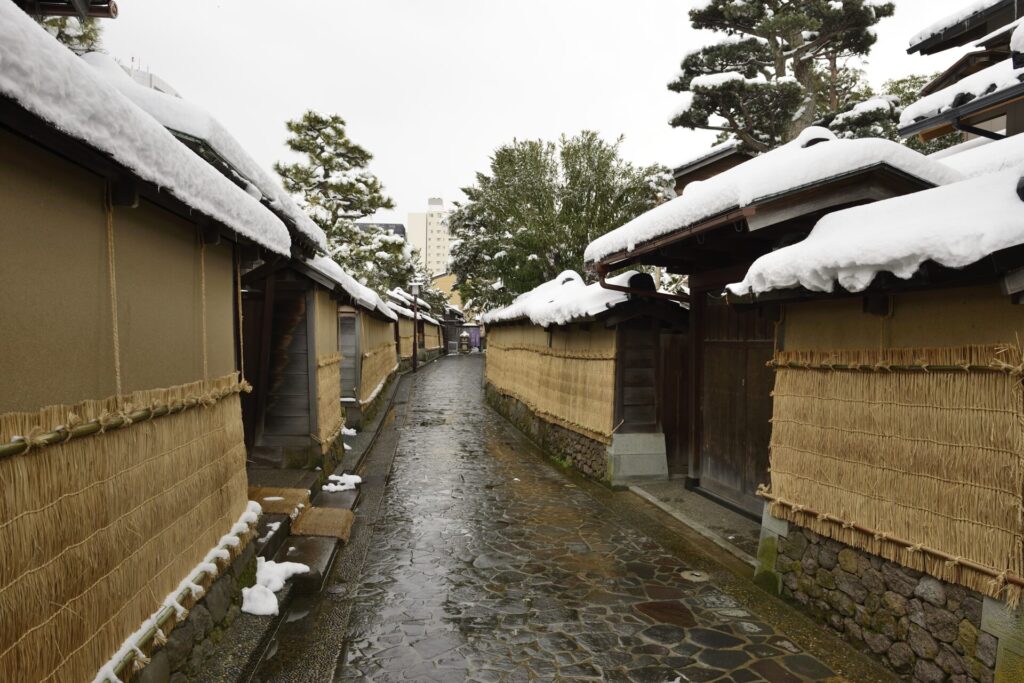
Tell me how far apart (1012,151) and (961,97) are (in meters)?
3.65

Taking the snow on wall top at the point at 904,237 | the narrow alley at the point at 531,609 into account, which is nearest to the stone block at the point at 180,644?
the narrow alley at the point at 531,609

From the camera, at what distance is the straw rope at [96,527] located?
2.75 metres

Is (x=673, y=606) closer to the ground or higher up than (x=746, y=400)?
closer to the ground

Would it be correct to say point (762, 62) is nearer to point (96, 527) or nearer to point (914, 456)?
point (914, 456)

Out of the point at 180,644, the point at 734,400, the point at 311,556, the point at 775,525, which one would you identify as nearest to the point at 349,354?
the point at 311,556

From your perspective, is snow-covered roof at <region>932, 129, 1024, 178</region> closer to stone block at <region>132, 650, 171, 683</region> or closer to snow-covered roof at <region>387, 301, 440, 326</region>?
stone block at <region>132, 650, 171, 683</region>

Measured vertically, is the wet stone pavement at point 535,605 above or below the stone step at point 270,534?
below

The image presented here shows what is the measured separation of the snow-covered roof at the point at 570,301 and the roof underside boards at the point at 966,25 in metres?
6.74

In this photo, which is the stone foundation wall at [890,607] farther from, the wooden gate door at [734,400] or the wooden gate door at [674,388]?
the wooden gate door at [674,388]

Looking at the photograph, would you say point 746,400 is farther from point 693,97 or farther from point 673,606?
point 693,97

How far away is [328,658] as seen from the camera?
17.7 feet

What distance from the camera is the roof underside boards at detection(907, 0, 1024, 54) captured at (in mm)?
9586

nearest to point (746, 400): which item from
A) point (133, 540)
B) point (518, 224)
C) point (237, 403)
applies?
point (237, 403)

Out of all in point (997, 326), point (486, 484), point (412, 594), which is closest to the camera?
point (997, 326)
